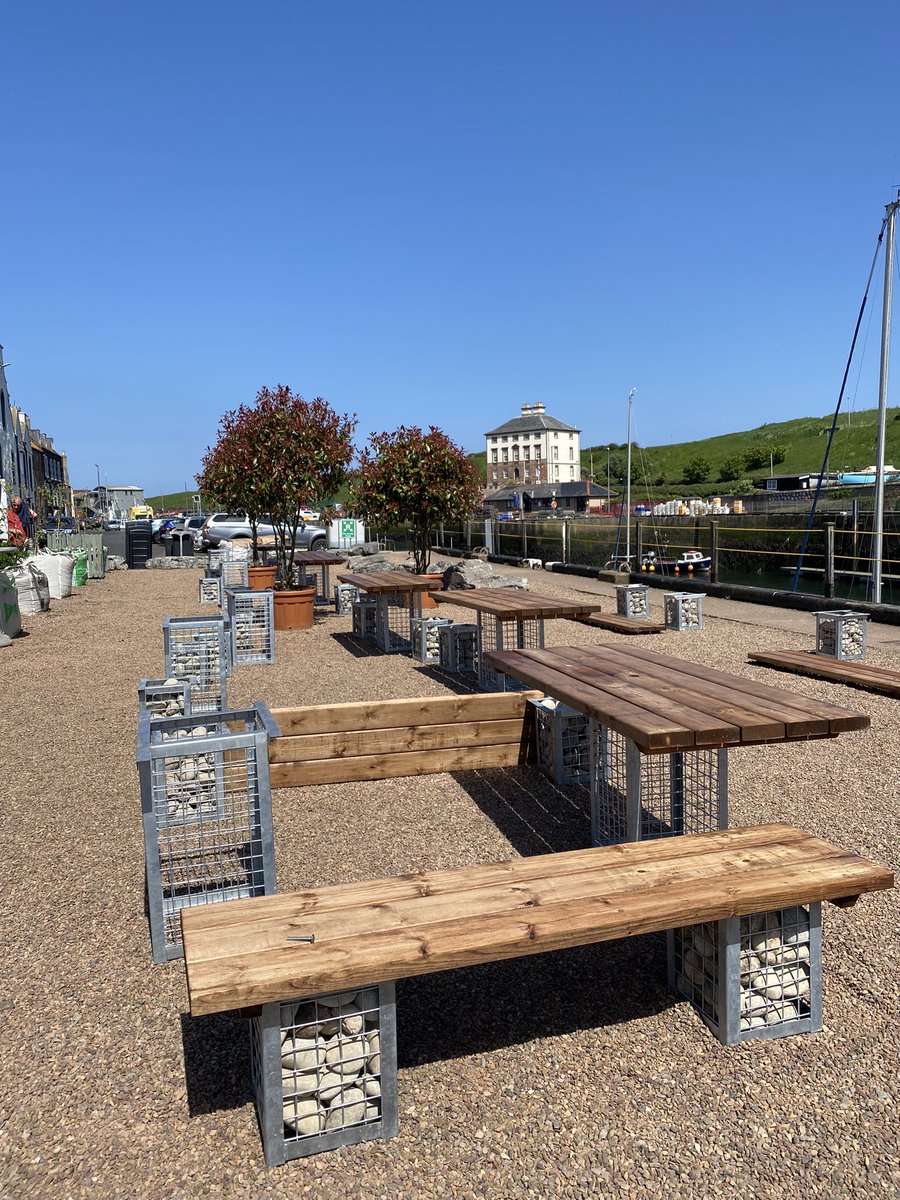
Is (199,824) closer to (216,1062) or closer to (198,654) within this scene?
(216,1062)

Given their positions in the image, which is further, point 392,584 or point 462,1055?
point 392,584

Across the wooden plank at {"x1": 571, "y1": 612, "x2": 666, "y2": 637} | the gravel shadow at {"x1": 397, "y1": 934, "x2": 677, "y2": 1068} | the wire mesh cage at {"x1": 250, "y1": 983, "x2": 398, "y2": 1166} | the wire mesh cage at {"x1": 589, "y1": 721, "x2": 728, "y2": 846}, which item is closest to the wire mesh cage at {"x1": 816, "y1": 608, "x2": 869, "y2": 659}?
the wooden plank at {"x1": 571, "y1": 612, "x2": 666, "y2": 637}

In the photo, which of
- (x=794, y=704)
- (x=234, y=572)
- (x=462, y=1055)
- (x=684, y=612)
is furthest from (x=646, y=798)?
(x=234, y=572)

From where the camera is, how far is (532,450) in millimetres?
136500

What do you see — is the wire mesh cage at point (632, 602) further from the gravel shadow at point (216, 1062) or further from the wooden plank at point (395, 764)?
the gravel shadow at point (216, 1062)

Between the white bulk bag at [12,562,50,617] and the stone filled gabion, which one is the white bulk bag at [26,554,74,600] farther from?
the stone filled gabion

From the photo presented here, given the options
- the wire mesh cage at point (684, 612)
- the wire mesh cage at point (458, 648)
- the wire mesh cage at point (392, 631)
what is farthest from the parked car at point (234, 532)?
the wire mesh cage at point (458, 648)

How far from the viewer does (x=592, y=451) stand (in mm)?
155000

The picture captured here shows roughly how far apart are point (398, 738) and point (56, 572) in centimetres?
1365

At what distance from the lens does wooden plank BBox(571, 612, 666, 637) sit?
12.2 meters

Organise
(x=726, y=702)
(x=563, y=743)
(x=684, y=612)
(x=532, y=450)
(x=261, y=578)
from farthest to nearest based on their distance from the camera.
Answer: (x=532, y=450), (x=261, y=578), (x=684, y=612), (x=563, y=743), (x=726, y=702)

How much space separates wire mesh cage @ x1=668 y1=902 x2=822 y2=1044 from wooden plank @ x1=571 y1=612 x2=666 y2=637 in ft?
28.2

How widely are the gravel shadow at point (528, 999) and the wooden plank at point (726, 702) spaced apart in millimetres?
969

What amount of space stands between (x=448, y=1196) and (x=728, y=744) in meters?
1.93
